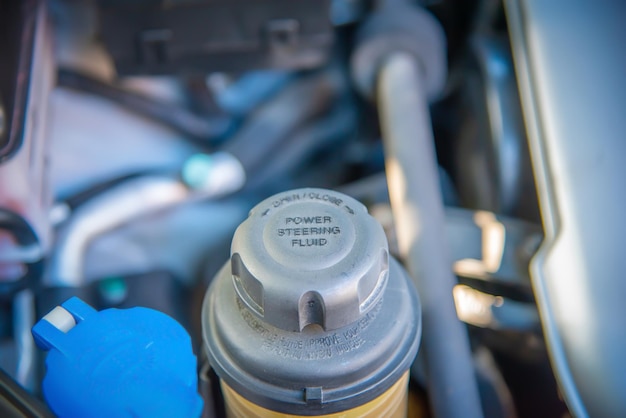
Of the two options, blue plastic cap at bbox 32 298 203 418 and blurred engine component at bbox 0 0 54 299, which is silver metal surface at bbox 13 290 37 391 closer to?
blurred engine component at bbox 0 0 54 299

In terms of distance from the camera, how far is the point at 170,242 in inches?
34.1

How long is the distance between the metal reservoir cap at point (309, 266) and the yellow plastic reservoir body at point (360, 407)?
0.25 feet

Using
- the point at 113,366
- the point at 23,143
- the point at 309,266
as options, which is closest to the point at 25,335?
the point at 23,143

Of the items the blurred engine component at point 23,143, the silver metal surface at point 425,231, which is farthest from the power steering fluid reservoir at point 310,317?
the blurred engine component at point 23,143

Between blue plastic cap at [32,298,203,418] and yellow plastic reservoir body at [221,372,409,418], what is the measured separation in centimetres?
5

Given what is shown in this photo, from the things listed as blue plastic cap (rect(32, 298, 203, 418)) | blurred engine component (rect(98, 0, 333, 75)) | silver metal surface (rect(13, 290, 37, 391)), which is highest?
blurred engine component (rect(98, 0, 333, 75))

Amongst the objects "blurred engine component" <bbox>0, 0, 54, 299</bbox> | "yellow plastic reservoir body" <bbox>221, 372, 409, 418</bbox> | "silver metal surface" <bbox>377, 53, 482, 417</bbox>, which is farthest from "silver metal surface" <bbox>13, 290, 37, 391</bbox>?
"silver metal surface" <bbox>377, 53, 482, 417</bbox>

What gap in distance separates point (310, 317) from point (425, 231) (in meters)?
0.26

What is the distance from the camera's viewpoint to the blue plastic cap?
15.3 inches

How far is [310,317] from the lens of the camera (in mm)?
402

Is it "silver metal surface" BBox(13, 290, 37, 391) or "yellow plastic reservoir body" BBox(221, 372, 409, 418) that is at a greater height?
"yellow plastic reservoir body" BBox(221, 372, 409, 418)

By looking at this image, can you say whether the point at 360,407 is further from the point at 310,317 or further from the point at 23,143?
the point at 23,143

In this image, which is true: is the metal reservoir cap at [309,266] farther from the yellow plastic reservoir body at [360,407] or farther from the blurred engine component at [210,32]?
the blurred engine component at [210,32]

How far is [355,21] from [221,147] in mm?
269
